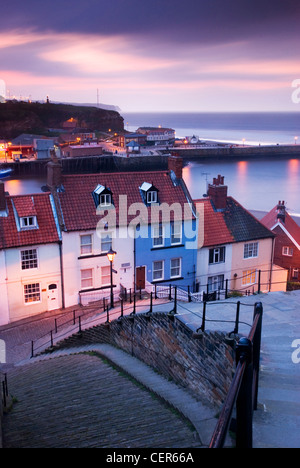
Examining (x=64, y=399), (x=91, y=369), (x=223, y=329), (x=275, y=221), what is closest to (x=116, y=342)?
(x=91, y=369)

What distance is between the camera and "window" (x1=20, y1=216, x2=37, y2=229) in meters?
21.5

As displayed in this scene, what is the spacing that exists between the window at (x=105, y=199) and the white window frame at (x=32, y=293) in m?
5.35

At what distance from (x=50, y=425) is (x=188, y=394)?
112 inches

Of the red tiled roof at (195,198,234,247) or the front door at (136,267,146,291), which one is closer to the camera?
the front door at (136,267,146,291)

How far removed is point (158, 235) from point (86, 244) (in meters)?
3.93

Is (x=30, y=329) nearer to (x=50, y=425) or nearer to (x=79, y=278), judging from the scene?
(x=79, y=278)

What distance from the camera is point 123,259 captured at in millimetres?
23109

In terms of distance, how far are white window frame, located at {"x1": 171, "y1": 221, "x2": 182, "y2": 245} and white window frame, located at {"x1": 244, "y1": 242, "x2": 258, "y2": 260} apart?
414cm

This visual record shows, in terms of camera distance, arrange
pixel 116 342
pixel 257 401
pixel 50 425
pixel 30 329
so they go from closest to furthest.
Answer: pixel 257 401
pixel 50 425
pixel 116 342
pixel 30 329

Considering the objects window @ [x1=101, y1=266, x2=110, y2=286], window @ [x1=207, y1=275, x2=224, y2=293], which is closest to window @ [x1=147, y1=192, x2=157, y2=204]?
window @ [x1=101, y1=266, x2=110, y2=286]

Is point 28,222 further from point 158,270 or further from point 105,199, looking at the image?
point 158,270

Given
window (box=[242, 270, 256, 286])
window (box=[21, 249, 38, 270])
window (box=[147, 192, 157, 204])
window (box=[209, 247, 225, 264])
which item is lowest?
window (box=[242, 270, 256, 286])

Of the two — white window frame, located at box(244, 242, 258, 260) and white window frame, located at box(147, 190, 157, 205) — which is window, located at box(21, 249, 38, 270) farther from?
white window frame, located at box(244, 242, 258, 260)

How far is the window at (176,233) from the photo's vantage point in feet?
78.8
